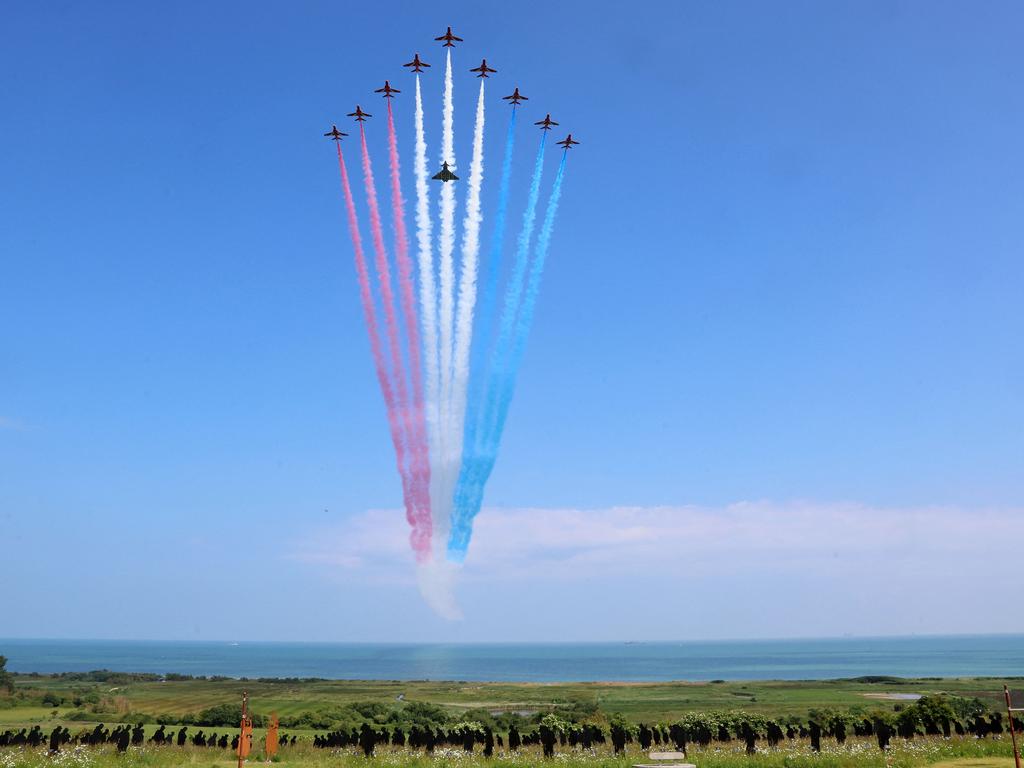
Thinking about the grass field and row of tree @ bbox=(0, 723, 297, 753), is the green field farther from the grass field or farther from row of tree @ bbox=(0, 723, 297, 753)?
row of tree @ bbox=(0, 723, 297, 753)

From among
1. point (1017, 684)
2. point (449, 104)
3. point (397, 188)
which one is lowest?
point (1017, 684)

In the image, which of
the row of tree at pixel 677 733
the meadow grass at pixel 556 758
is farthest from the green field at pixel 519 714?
Result: the row of tree at pixel 677 733

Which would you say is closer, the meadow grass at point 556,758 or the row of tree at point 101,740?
the meadow grass at point 556,758

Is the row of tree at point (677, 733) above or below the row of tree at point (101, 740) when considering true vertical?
below

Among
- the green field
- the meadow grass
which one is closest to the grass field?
the green field

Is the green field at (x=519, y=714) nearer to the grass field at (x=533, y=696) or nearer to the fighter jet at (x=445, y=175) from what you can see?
A: the grass field at (x=533, y=696)

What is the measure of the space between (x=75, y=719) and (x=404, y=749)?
34.9 m

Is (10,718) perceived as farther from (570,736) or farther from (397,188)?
(397,188)

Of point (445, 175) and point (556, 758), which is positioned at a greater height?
point (445, 175)

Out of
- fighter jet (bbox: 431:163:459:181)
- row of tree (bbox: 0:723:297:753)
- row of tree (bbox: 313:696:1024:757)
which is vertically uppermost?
fighter jet (bbox: 431:163:459:181)

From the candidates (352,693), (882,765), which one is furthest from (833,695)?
(882,765)

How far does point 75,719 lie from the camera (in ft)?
192

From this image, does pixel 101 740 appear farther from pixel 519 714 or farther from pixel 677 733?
pixel 519 714

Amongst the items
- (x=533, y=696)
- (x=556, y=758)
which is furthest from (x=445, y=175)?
(x=533, y=696)
